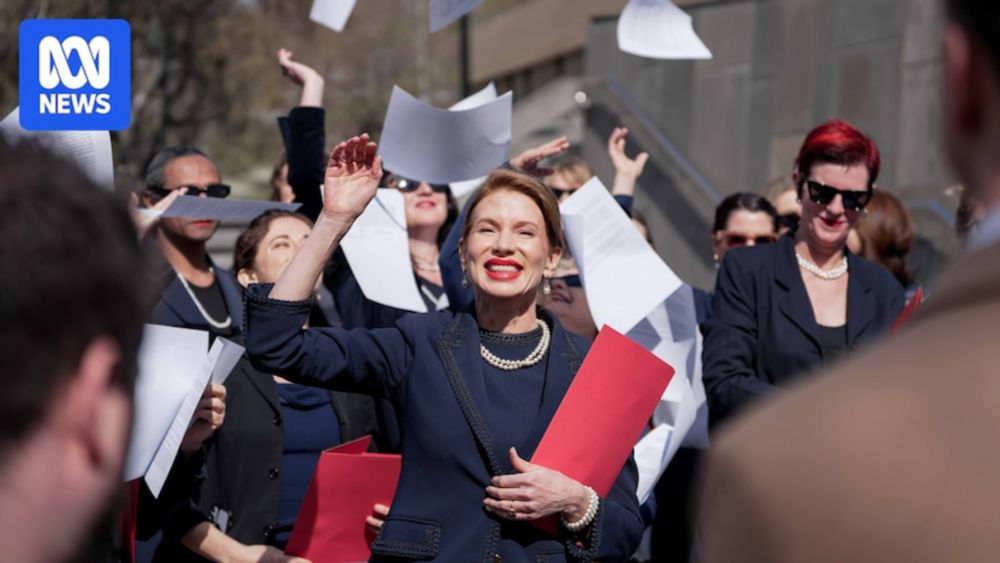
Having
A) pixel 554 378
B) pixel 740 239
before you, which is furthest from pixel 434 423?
pixel 740 239

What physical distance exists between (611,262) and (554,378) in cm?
98

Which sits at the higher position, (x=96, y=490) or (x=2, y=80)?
(x=96, y=490)

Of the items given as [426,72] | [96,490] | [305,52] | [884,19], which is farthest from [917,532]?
[426,72]

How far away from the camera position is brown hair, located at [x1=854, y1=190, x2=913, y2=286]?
618 cm

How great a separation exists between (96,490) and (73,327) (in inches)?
5.6

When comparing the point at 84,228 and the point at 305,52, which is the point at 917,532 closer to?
the point at 84,228

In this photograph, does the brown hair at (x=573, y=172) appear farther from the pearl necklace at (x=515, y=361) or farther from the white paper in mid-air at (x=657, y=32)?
the pearl necklace at (x=515, y=361)

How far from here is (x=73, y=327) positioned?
1.22 metres

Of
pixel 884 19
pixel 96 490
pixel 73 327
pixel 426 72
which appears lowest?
pixel 426 72

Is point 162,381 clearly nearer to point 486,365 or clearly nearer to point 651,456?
point 486,365

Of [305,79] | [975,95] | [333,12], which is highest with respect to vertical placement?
[975,95]

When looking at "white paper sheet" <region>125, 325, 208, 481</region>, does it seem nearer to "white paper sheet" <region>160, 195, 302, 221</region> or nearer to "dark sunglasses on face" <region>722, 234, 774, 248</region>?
"white paper sheet" <region>160, 195, 302, 221</region>

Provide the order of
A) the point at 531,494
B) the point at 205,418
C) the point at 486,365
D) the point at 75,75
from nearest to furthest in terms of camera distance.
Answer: the point at 531,494 → the point at 486,365 → the point at 205,418 → the point at 75,75

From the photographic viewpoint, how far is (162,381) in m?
3.94
